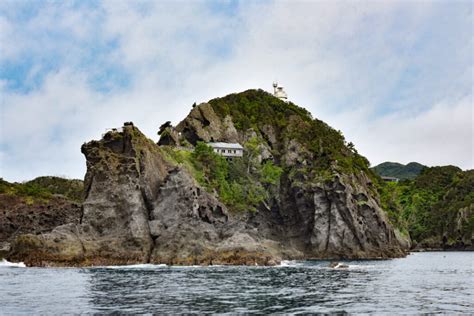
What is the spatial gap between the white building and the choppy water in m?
69.7

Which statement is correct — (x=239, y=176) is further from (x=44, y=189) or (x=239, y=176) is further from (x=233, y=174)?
(x=44, y=189)

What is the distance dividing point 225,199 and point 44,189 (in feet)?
207

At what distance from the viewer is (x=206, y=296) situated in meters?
42.4

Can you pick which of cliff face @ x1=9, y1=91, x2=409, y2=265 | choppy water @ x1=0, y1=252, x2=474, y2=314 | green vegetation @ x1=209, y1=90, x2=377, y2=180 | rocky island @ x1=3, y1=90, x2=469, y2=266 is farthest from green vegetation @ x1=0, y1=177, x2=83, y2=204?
choppy water @ x1=0, y1=252, x2=474, y2=314

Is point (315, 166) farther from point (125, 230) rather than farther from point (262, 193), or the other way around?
point (125, 230)

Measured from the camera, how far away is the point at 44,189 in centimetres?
15312

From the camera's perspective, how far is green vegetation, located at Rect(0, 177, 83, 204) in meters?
126

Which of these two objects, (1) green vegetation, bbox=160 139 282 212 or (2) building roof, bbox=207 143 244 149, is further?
(2) building roof, bbox=207 143 244 149

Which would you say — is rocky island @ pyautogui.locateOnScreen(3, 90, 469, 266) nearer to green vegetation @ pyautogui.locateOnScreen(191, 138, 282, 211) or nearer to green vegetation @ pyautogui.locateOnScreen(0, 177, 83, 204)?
green vegetation @ pyautogui.locateOnScreen(191, 138, 282, 211)

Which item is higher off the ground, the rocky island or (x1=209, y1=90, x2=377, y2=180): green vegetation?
(x1=209, y1=90, x2=377, y2=180): green vegetation

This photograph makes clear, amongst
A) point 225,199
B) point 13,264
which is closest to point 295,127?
point 225,199

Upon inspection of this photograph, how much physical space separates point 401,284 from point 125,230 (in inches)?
1751

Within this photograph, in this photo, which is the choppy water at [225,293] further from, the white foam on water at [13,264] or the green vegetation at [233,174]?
the green vegetation at [233,174]

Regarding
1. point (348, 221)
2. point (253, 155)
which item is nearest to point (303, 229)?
point (348, 221)
